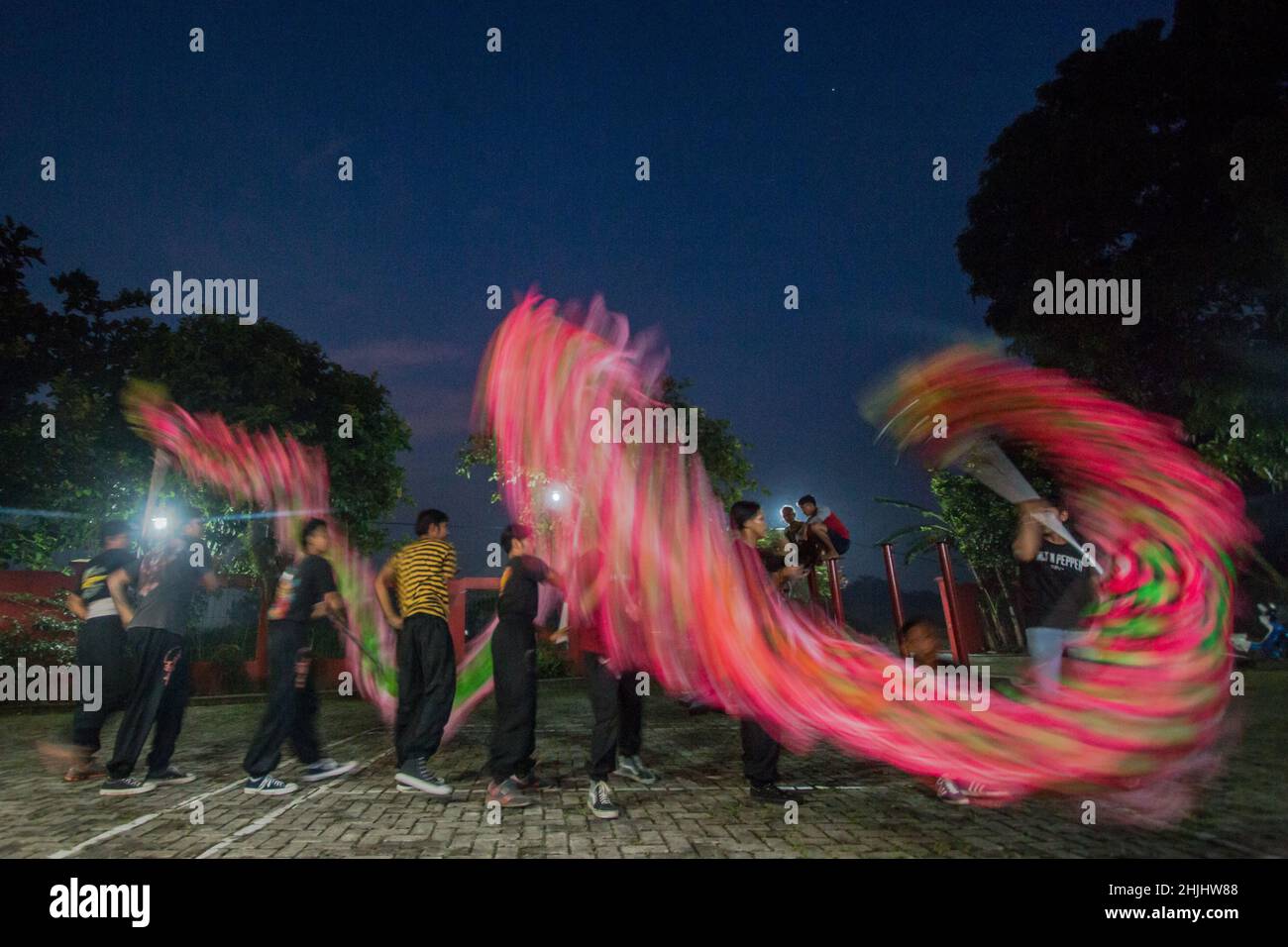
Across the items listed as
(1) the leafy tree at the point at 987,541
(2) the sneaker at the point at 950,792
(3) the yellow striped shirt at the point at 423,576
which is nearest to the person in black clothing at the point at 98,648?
(3) the yellow striped shirt at the point at 423,576

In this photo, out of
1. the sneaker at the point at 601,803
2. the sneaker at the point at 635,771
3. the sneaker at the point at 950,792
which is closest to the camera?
the sneaker at the point at 601,803

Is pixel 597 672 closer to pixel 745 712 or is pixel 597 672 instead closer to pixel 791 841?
pixel 745 712

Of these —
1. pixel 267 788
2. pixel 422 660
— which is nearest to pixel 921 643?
pixel 422 660

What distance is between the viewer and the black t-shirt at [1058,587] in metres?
6.44

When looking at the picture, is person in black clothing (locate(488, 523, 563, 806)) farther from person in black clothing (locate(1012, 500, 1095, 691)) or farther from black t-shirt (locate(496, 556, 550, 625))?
person in black clothing (locate(1012, 500, 1095, 691))

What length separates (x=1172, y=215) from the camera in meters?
18.2

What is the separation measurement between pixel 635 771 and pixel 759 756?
146 cm

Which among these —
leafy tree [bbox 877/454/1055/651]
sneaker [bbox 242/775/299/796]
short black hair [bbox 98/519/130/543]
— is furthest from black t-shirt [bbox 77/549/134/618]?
leafy tree [bbox 877/454/1055/651]

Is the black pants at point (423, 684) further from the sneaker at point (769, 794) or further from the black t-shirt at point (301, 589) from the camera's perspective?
the sneaker at point (769, 794)

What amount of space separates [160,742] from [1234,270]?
18262mm

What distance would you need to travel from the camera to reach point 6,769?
860 centimetres

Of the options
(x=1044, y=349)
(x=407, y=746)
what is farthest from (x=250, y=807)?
(x=1044, y=349)

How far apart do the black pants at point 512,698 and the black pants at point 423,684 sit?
1.45ft
